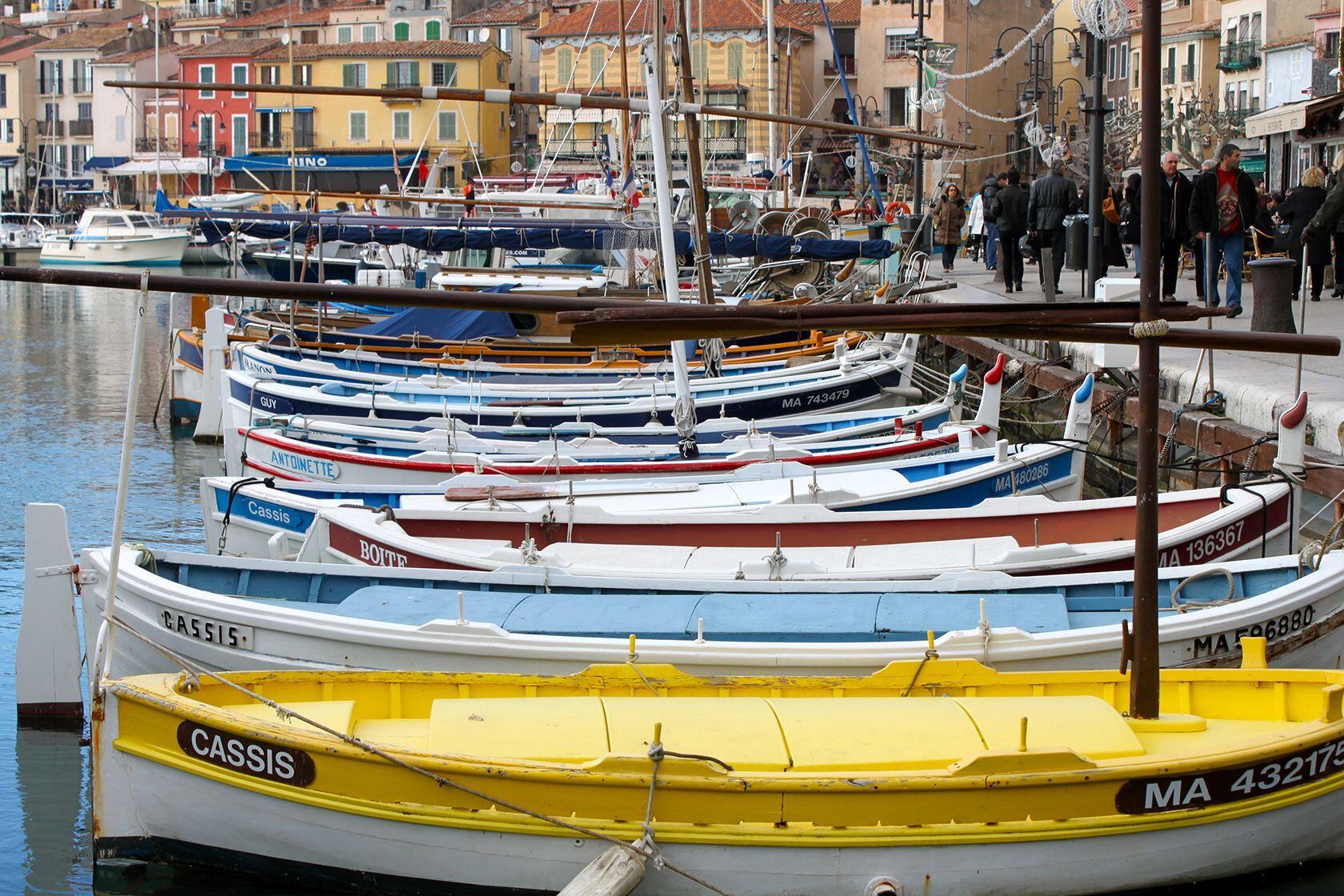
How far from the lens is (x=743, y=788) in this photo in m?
6.02

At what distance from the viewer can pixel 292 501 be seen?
440 inches

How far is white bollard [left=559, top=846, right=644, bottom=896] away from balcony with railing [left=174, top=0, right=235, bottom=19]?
8176cm

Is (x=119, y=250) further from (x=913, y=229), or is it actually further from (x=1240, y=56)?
(x=1240, y=56)

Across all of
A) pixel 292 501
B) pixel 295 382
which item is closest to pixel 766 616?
pixel 292 501

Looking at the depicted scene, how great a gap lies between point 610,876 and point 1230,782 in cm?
261

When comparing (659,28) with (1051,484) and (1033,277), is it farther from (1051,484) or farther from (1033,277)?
(1033,277)

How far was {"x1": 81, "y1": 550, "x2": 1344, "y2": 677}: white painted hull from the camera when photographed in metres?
7.55

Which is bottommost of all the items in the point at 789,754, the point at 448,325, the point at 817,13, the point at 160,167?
the point at 789,754

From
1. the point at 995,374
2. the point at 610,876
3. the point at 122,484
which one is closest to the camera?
the point at 610,876

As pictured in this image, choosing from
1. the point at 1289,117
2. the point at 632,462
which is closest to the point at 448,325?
the point at 632,462

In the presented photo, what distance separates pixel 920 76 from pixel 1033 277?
22.7ft

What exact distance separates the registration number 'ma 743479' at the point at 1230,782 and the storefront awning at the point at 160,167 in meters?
65.2

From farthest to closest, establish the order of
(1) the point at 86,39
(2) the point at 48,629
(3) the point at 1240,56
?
(1) the point at 86,39
(3) the point at 1240,56
(2) the point at 48,629

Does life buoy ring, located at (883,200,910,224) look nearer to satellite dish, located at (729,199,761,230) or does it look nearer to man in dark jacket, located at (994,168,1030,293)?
satellite dish, located at (729,199,761,230)
